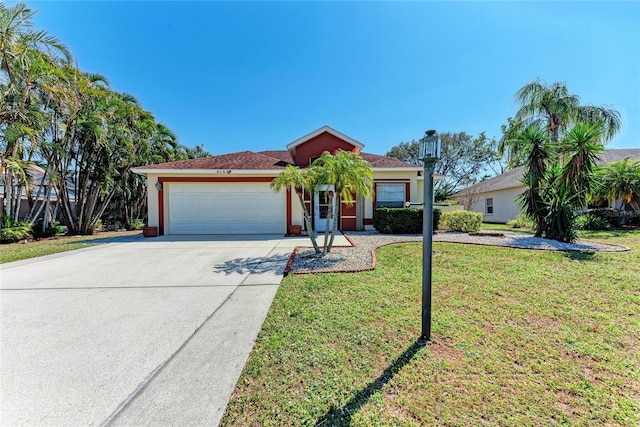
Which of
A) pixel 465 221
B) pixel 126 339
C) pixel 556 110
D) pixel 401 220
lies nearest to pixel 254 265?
pixel 126 339

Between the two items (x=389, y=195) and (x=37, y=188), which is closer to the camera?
(x=389, y=195)

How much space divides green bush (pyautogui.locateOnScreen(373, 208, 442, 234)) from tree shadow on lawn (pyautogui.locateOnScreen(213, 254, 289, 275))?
5.75 m

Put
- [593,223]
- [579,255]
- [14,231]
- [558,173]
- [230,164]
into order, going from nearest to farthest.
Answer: [579,255] → [558,173] → [14,231] → [230,164] → [593,223]

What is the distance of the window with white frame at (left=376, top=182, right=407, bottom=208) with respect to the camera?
13.0 m

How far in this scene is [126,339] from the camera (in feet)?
9.63

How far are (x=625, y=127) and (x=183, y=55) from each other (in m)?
26.1

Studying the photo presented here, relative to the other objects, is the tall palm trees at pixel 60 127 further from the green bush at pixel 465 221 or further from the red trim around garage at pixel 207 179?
the green bush at pixel 465 221

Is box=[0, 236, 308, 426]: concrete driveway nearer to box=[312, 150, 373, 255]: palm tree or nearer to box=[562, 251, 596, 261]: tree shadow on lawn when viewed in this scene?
box=[312, 150, 373, 255]: palm tree

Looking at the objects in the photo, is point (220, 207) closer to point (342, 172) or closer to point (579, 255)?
point (342, 172)

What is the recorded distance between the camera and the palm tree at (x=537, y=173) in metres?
8.88

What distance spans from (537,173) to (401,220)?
16.6 feet

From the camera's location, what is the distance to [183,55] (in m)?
11.3

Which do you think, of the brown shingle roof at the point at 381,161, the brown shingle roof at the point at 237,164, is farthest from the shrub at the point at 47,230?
the brown shingle roof at the point at 381,161

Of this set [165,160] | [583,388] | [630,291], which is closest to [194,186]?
[165,160]
